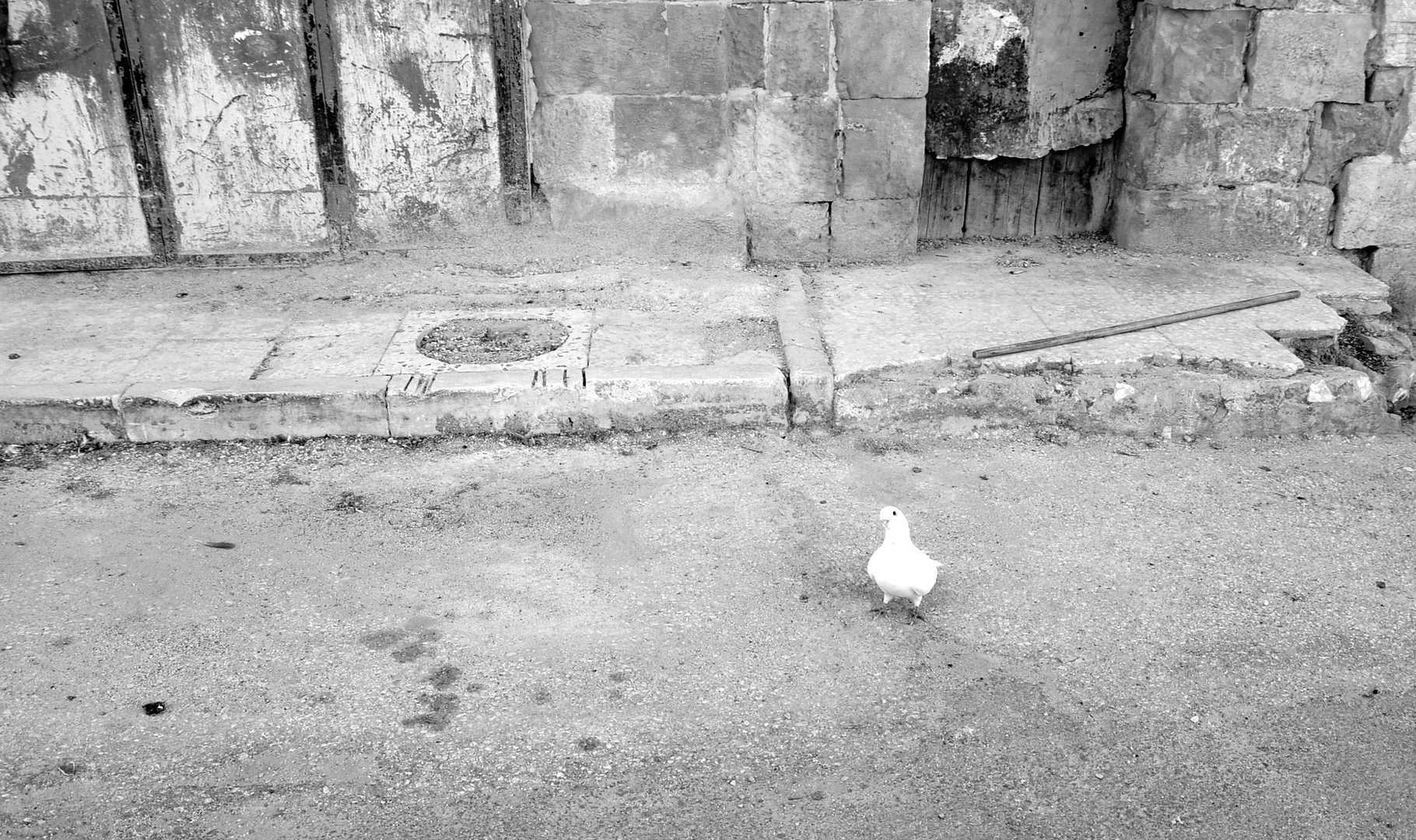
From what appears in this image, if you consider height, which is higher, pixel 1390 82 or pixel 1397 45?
pixel 1397 45

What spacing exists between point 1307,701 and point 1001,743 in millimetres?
985

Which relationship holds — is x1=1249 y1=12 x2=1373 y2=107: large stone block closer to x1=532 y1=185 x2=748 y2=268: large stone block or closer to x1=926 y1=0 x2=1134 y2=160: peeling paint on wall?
x1=926 y1=0 x2=1134 y2=160: peeling paint on wall

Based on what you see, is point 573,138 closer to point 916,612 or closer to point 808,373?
point 808,373

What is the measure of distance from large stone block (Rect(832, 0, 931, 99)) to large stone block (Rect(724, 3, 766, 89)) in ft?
1.32

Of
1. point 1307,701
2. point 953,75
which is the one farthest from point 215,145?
point 1307,701

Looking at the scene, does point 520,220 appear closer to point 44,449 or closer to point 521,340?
point 521,340

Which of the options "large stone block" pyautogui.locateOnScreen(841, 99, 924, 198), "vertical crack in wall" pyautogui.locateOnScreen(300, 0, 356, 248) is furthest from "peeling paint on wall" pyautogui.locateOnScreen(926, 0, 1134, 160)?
"vertical crack in wall" pyautogui.locateOnScreen(300, 0, 356, 248)

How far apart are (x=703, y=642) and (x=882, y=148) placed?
3588mm

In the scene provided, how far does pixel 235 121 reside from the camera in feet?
20.7

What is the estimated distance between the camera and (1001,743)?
A: 337cm

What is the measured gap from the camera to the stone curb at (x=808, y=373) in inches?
207

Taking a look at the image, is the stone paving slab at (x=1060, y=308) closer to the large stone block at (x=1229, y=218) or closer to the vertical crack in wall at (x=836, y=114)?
the large stone block at (x=1229, y=218)

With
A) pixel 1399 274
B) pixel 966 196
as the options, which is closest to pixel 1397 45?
pixel 1399 274

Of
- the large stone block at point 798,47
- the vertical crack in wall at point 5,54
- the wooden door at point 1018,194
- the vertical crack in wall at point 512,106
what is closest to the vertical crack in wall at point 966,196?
the wooden door at point 1018,194
